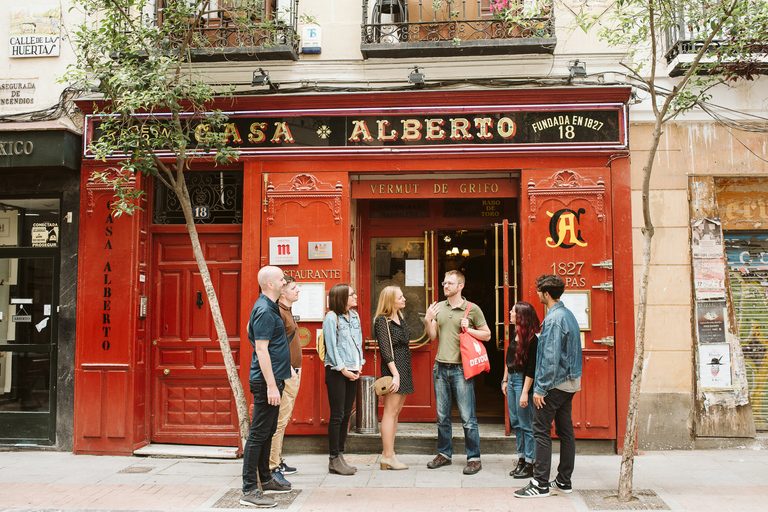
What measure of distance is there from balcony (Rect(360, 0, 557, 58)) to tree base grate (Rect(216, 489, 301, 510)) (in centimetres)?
512

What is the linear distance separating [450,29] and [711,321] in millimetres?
4804

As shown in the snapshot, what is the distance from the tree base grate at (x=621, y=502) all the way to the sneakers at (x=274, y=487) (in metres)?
2.77

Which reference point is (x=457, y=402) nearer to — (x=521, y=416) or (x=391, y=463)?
(x=521, y=416)

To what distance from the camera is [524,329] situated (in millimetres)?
5957

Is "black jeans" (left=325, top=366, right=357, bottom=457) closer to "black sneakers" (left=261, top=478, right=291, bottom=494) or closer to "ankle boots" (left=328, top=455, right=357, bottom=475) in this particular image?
"ankle boots" (left=328, top=455, right=357, bottom=475)

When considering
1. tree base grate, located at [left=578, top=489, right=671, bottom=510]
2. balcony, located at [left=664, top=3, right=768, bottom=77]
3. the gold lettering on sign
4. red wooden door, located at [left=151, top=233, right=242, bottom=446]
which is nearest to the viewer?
tree base grate, located at [left=578, top=489, right=671, bottom=510]

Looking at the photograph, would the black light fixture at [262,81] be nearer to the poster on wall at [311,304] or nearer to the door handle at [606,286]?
the poster on wall at [311,304]

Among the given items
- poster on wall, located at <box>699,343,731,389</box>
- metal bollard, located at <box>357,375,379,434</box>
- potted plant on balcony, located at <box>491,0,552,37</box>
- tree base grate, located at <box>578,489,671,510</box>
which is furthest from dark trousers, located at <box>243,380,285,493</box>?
poster on wall, located at <box>699,343,731,389</box>

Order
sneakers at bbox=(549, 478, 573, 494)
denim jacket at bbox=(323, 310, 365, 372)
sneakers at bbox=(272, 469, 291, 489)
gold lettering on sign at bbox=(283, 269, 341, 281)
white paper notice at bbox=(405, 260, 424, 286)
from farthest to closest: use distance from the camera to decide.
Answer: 1. white paper notice at bbox=(405, 260, 424, 286)
2. gold lettering on sign at bbox=(283, 269, 341, 281)
3. denim jacket at bbox=(323, 310, 365, 372)
4. sneakers at bbox=(272, 469, 291, 489)
5. sneakers at bbox=(549, 478, 573, 494)

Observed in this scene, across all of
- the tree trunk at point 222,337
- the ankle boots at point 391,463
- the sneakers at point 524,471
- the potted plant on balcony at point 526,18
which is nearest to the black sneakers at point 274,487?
the tree trunk at point 222,337

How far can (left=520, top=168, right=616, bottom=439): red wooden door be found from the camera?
7.06 meters

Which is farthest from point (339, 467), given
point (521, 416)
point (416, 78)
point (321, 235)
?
point (416, 78)

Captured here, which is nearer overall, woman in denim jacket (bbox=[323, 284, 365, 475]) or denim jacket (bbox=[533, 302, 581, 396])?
denim jacket (bbox=[533, 302, 581, 396])

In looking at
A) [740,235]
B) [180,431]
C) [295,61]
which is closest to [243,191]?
[295,61]
